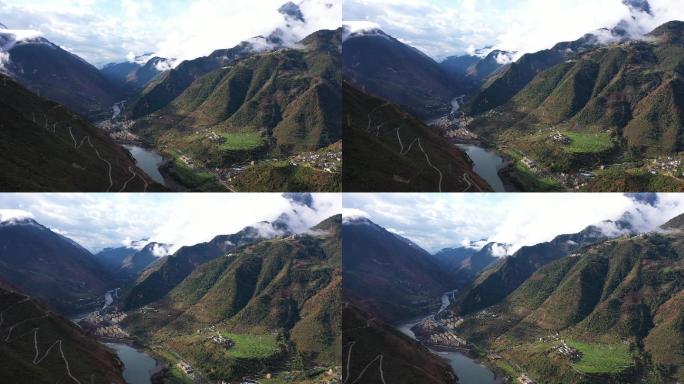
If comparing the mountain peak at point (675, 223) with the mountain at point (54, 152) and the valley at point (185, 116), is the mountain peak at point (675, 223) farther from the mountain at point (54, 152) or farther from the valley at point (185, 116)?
the mountain at point (54, 152)

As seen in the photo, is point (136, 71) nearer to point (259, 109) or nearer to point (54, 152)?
point (54, 152)

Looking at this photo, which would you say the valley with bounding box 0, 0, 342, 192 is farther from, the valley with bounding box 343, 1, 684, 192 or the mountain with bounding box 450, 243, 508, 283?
the mountain with bounding box 450, 243, 508, 283

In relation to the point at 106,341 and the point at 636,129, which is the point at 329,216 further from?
the point at 636,129

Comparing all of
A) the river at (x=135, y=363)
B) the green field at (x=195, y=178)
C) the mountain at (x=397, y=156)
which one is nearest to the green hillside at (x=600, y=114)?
the mountain at (x=397, y=156)

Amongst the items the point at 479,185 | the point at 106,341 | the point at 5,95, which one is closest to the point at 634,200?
the point at 479,185

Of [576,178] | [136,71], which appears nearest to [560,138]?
[576,178]

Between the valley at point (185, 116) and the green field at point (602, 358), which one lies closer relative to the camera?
the valley at point (185, 116)
